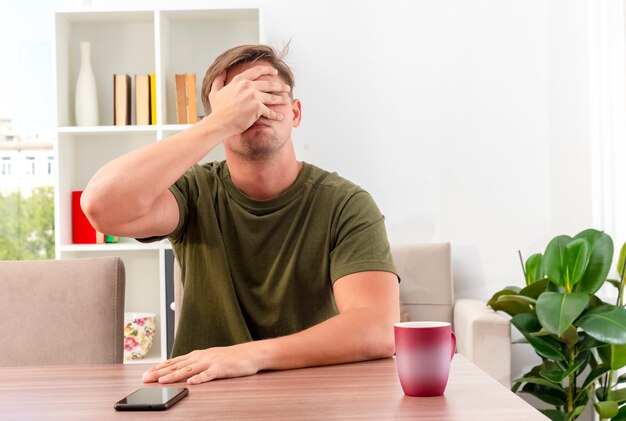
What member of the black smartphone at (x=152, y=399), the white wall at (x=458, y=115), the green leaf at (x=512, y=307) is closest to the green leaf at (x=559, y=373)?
the green leaf at (x=512, y=307)

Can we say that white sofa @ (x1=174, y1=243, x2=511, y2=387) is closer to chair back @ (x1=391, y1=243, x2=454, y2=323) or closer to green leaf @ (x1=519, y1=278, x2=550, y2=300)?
chair back @ (x1=391, y1=243, x2=454, y2=323)

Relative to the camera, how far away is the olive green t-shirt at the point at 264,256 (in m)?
1.64

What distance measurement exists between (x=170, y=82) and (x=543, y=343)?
1.95 metres

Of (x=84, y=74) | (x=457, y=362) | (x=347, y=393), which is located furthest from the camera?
(x=84, y=74)

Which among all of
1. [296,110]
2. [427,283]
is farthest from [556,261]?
[296,110]

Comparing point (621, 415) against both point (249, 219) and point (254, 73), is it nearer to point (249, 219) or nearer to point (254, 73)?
point (249, 219)

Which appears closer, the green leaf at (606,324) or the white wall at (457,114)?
the green leaf at (606,324)

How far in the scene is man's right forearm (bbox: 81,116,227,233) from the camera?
4.96ft

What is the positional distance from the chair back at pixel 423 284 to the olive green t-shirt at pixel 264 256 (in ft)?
5.35

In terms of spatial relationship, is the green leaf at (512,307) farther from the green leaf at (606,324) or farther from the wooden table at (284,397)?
the wooden table at (284,397)

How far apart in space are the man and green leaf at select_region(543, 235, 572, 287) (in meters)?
1.30

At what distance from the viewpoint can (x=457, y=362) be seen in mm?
1292

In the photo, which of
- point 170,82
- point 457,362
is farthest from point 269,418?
point 170,82

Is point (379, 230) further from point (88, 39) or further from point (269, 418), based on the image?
point (88, 39)
